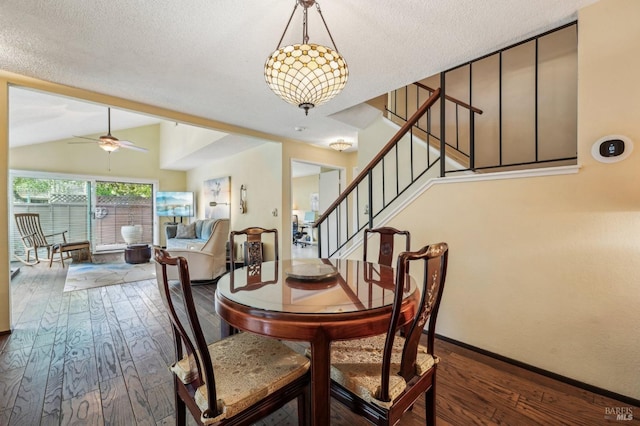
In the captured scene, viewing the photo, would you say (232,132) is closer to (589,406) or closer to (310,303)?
(310,303)

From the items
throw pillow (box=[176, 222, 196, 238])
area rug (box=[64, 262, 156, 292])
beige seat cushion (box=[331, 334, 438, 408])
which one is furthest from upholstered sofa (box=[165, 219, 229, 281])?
beige seat cushion (box=[331, 334, 438, 408])

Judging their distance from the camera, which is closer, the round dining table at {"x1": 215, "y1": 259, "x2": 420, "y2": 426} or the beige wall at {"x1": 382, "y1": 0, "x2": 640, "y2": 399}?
the round dining table at {"x1": 215, "y1": 259, "x2": 420, "y2": 426}

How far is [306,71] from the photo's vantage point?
147 cm

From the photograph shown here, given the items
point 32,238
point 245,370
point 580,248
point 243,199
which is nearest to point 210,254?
point 243,199

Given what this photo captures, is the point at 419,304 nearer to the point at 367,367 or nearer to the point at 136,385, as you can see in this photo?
the point at 367,367

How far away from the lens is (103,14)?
1.72m

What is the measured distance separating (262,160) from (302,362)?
4439 mm

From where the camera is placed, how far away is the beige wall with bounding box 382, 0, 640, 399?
62.3 inches

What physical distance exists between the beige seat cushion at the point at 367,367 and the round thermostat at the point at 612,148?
1.61 meters

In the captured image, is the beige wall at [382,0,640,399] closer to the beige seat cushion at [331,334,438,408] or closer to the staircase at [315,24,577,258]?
the staircase at [315,24,577,258]

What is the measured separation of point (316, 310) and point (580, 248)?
5.92 feet

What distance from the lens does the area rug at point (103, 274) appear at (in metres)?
4.24

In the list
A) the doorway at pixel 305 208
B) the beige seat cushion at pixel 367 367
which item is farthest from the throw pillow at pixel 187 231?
the beige seat cushion at pixel 367 367

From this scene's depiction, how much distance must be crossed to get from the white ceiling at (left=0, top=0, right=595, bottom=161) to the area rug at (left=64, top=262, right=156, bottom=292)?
303 centimetres
